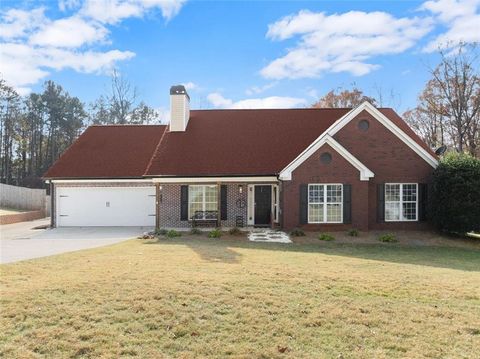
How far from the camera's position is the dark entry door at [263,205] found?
20.0m

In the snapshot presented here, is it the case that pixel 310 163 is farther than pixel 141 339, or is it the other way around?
pixel 310 163

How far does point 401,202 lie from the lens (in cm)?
1841

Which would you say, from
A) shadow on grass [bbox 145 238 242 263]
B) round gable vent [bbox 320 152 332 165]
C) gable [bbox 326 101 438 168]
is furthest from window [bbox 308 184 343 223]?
shadow on grass [bbox 145 238 242 263]

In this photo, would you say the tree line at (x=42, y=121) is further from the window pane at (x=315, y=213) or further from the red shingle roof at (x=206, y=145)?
the window pane at (x=315, y=213)

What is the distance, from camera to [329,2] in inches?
555


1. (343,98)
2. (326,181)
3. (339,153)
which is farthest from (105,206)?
(343,98)

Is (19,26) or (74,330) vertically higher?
(19,26)

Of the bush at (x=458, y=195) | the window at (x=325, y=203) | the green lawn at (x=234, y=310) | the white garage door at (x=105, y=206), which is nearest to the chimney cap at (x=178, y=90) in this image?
the white garage door at (x=105, y=206)

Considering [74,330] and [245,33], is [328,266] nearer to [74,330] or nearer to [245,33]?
[74,330]

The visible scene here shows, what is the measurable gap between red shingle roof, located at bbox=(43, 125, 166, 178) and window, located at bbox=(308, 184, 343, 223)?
9.27m

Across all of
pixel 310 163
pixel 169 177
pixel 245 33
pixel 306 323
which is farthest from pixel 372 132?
pixel 306 323

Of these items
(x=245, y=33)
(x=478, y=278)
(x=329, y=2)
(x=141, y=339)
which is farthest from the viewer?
(x=245, y=33)

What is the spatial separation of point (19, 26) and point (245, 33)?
25.9ft

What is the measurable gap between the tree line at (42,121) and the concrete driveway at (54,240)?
25526mm
